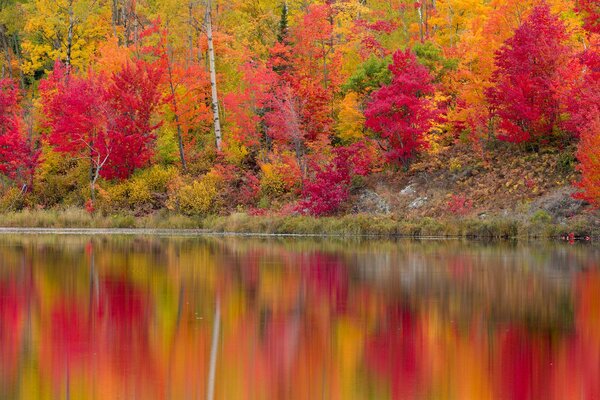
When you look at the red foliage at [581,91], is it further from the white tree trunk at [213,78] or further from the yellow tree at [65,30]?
the yellow tree at [65,30]

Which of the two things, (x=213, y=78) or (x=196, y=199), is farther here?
(x=213, y=78)

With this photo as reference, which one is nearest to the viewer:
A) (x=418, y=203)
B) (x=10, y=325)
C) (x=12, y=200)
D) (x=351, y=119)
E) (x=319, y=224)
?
(x=10, y=325)

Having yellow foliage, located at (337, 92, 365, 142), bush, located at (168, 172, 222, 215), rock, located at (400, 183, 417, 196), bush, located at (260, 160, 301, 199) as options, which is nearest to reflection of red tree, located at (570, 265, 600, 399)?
rock, located at (400, 183, 417, 196)

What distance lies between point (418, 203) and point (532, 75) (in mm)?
7197

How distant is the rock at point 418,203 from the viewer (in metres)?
42.9

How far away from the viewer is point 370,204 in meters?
44.1

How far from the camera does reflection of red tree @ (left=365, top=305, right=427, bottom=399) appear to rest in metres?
12.6

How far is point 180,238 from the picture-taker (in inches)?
1641

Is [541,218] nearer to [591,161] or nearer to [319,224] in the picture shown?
[591,161]

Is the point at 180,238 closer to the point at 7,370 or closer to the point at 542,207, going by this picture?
the point at 542,207

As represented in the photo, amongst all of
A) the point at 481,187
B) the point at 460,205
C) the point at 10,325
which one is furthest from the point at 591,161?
the point at 10,325

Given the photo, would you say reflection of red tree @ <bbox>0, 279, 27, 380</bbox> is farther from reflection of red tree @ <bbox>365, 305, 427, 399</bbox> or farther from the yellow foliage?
the yellow foliage

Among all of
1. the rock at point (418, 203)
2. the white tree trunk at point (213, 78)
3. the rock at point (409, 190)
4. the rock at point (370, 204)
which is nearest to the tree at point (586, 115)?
the rock at point (418, 203)

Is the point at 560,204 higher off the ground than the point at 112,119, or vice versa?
the point at 112,119
